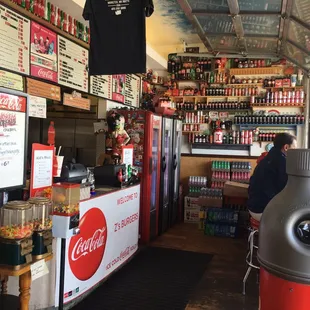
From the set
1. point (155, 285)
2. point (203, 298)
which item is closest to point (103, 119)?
point (155, 285)

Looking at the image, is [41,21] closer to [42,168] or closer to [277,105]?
[42,168]

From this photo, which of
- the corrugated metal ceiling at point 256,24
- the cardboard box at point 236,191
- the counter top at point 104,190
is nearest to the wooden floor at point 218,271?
the cardboard box at point 236,191

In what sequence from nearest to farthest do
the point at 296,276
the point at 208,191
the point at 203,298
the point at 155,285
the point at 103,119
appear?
the point at 296,276 < the point at 203,298 < the point at 155,285 < the point at 103,119 < the point at 208,191

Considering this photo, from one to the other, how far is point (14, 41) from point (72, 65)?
1.04 m

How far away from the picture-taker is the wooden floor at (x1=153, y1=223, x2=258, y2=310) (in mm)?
3520

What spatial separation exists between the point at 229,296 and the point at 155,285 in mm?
785

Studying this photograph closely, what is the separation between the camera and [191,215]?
7.04 m

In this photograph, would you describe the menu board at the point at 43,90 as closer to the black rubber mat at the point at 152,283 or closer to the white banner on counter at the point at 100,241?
the white banner on counter at the point at 100,241

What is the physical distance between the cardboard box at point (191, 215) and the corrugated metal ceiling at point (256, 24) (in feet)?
10.3

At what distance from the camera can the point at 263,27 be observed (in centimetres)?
441

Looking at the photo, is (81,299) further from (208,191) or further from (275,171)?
(208,191)

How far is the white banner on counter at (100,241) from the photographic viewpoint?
315cm

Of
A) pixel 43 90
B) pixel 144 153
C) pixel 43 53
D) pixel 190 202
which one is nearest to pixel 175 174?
pixel 190 202

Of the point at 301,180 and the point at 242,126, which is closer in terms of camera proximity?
→ the point at 301,180
